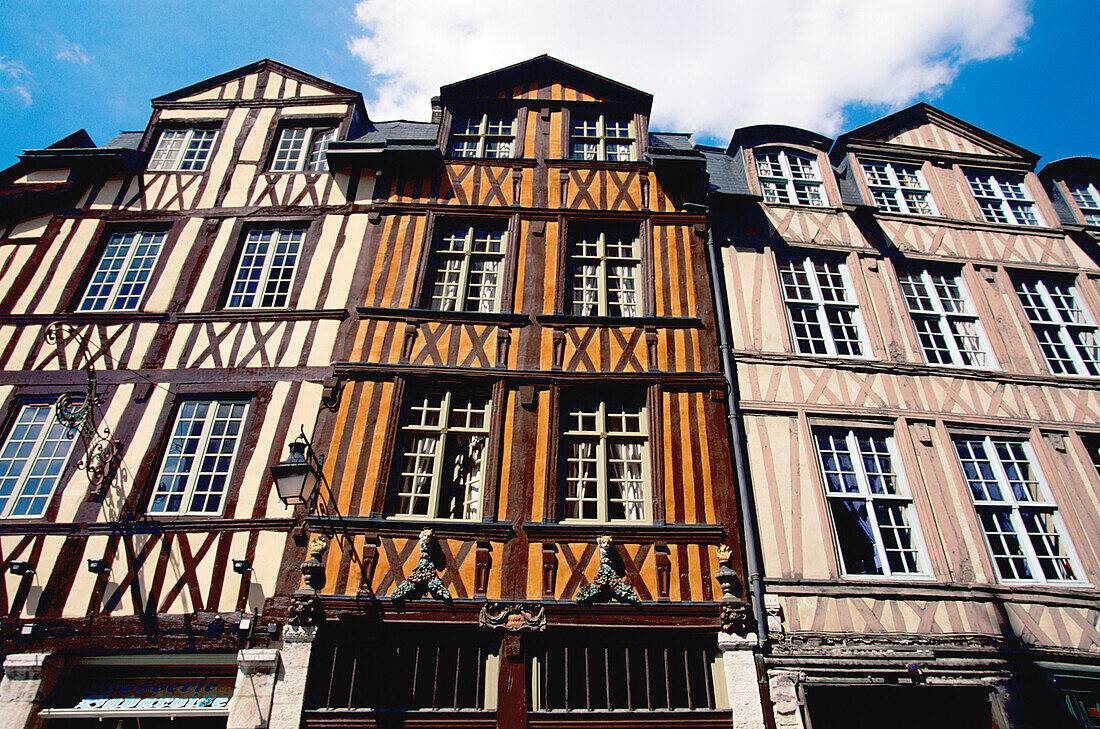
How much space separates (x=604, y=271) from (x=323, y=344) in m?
4.04

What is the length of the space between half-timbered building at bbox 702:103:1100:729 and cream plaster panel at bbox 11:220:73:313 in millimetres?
9593

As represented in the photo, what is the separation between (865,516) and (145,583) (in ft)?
27.3

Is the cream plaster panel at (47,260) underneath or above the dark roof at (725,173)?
underneath

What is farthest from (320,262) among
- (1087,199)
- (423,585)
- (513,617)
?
(1087,199)

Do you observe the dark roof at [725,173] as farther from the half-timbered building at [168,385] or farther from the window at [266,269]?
the window at [266,269]

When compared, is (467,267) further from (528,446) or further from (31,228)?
(31,228)

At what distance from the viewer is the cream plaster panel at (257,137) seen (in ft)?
32.8

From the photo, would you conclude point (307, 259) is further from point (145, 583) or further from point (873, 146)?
point (873, 146)

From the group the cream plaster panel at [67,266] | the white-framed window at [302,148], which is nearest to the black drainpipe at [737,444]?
the white-framed window at [302,148]

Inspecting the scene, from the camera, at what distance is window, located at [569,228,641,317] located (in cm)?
876

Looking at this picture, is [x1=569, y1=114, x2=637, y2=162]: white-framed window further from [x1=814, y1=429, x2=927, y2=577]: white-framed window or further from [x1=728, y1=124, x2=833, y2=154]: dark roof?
[x1=814, y1=429, x2=927, y2=577]: white-framed window

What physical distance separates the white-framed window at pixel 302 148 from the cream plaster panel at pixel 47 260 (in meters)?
2.89

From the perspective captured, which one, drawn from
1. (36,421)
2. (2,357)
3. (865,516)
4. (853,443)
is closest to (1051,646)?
(865,516)

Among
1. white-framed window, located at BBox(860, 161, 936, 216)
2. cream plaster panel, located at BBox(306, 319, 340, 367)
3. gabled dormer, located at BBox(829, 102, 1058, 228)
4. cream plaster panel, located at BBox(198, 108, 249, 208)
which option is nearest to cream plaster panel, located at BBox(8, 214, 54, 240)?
cream plaster panel, located at BBox(198, 108, 249, 208)
